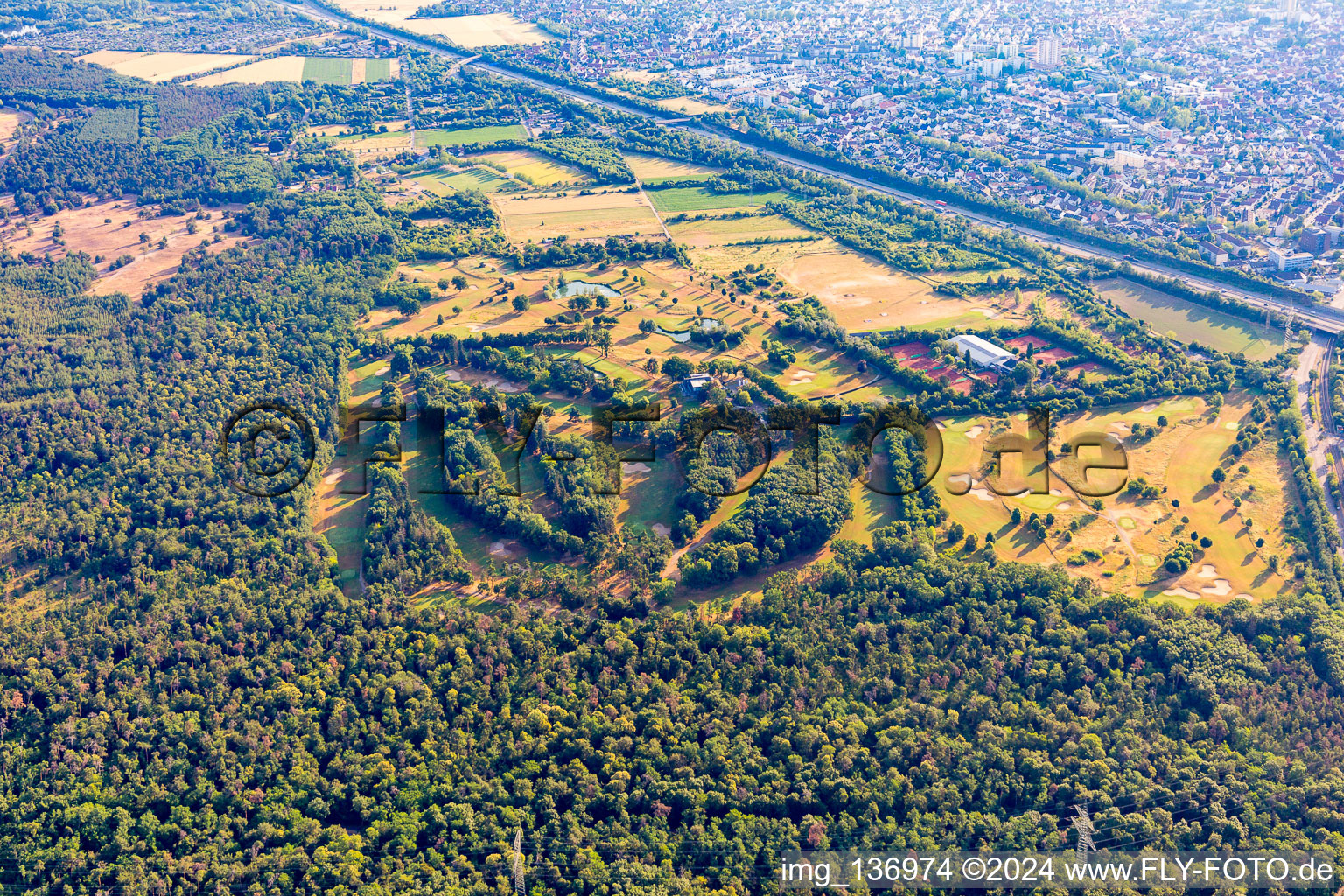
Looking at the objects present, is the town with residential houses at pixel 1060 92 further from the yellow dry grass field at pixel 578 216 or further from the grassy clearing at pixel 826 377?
the grassy clearing at pixel 826 377

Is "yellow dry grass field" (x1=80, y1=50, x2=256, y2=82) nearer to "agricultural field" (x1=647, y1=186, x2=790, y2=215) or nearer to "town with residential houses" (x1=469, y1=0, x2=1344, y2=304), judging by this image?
"town with residential houses" (x1=469, y1=0, x2=1344, y2=304)

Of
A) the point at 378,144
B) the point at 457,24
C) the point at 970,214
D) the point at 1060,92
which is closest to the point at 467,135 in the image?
the point at 378,144

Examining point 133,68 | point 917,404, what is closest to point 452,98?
point 133,68

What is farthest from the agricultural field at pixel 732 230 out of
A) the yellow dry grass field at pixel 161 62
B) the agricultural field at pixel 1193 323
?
the yellow dry grass field at pixel 161 62

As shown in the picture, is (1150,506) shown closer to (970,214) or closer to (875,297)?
(875,297)

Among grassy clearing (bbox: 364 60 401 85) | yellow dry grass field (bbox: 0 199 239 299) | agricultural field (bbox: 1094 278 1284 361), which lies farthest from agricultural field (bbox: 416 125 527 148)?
agricultural field (bbox: 1094 278 1284 361)

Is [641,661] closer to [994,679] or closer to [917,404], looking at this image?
[994,679]
